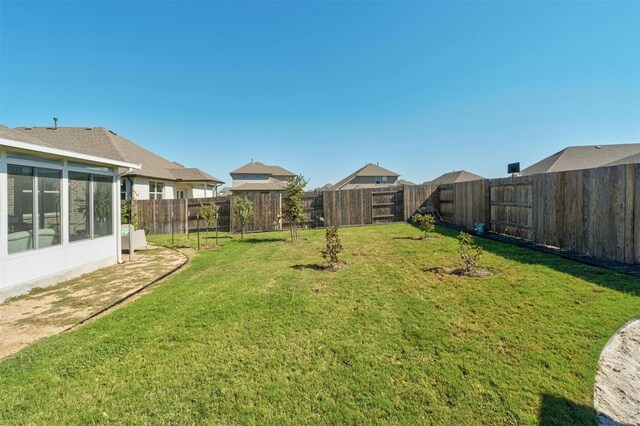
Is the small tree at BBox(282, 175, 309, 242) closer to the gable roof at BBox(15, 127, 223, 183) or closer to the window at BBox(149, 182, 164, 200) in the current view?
the gable roof at BBox(15, 127, 223, 183)

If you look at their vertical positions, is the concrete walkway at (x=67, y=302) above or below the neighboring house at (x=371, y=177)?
below

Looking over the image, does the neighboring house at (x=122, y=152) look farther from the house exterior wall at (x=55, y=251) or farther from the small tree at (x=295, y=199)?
the small tree at (x=295, y=199)

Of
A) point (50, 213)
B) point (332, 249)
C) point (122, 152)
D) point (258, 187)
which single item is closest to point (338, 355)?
point (332, 249)

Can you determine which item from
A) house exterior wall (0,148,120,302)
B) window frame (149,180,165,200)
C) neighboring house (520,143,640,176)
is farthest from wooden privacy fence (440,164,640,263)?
window frame (149,180,165,200)

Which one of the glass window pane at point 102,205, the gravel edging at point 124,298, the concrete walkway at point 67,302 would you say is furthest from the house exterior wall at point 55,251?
the gravel edging at point 124,298

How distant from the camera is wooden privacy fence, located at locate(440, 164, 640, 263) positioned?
5.46 m

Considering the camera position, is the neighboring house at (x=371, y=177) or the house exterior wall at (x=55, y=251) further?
the neighboring house at (x=371, y=177)

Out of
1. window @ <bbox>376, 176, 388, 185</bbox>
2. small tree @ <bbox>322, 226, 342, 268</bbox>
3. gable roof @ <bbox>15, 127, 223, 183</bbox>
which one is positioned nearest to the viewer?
small tree @ <bbox>322, 226, 342, 268</bbox>

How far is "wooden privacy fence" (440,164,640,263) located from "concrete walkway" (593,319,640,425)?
346cm

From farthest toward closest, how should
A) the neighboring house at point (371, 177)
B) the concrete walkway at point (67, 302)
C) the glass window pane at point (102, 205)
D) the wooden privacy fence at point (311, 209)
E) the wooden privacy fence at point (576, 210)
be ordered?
the neighboring house at point (371, 177) → the wooden privacy fence at point (311, 209) → the glass window pane at point (102, 205) → the wooden privacy fence at point (576, 210) → the concrete walkway at point (67, 302)

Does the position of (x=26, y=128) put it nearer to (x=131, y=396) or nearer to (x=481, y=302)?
(x=131, y=396)

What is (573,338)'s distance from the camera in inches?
123

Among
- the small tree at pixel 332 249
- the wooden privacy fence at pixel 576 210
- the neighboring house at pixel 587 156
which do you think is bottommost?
the small tree at pixel 332 249

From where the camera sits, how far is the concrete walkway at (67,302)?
12.0 ft
